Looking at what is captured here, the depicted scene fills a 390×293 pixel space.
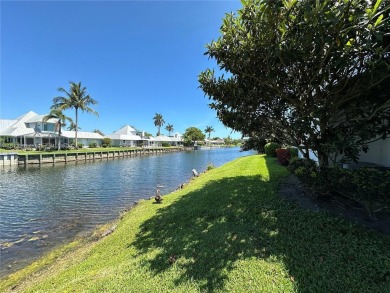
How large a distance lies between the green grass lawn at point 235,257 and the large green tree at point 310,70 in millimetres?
1895

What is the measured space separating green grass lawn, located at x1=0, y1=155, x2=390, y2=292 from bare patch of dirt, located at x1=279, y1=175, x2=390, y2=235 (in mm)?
349

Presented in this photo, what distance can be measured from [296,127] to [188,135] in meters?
87.7

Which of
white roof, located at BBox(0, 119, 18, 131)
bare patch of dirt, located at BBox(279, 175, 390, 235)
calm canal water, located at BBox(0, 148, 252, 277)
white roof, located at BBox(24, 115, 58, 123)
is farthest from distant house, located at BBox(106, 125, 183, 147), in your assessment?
bare patch of dirt, located at BBox(279, 175, 390, 235)

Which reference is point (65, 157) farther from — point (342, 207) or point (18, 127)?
point (342, 207)

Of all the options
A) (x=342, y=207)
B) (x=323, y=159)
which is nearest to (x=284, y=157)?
(x=323, y=159)

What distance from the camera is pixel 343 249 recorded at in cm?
410

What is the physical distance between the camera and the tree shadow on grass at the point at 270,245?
3.62m

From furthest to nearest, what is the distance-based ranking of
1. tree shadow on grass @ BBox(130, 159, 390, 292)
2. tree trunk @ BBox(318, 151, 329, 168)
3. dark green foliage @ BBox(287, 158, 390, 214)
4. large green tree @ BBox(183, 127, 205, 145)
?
large green tree @ BBox(183, 127, 205, 145)
tree trunk @ BBox(318, 151, 329, 168)
dark green foliage @ BBox(287, 158, 390, 214)
tree shadow on grass @ BBox(130, 159, 390, 292)

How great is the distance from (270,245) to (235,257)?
0.76 meters

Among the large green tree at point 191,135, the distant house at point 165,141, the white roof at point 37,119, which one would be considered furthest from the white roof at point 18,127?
the large green tree at point 191,135

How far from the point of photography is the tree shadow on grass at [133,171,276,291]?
4309 millimetres

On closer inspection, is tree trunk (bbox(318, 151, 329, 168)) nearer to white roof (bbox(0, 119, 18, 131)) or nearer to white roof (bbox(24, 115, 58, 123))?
white roof (bbox(24, 115, 58, 123))

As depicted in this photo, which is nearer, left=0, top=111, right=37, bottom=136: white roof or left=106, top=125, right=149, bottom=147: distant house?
left=0, top=111, right=37, bottom=136: white roof

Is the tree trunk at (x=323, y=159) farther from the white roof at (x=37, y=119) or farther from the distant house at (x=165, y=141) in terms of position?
the distant house at (x=165, y=141)
